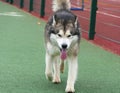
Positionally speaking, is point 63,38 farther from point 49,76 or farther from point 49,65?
point 49,76

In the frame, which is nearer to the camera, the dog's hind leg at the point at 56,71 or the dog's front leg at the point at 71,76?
the dog's front leg at the point at 71,76

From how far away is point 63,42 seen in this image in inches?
178

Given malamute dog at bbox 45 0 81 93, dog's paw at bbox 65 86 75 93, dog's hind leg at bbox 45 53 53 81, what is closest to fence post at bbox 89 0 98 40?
malamute dog at bbox 45 0 81 93

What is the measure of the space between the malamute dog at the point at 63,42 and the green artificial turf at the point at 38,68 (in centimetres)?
20

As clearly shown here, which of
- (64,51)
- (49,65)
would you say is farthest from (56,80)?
(64,51)

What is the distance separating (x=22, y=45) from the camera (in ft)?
28.4

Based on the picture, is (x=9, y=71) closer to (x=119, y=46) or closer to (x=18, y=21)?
(x=119, y=46)

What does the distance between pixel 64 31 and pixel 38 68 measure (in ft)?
6.07

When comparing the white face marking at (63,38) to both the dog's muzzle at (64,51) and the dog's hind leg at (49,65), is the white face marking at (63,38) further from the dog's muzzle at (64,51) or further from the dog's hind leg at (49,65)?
the dog's hind leg at (49,65)

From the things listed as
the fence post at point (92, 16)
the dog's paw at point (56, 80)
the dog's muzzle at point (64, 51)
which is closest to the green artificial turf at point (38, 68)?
the dog's paw at point (56, 80)

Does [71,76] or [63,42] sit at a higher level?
[63,42]

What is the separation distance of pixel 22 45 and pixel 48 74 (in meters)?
3.52

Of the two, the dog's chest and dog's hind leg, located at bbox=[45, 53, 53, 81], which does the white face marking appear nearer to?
the dog's chest

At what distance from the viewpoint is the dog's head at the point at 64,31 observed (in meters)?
4.56
